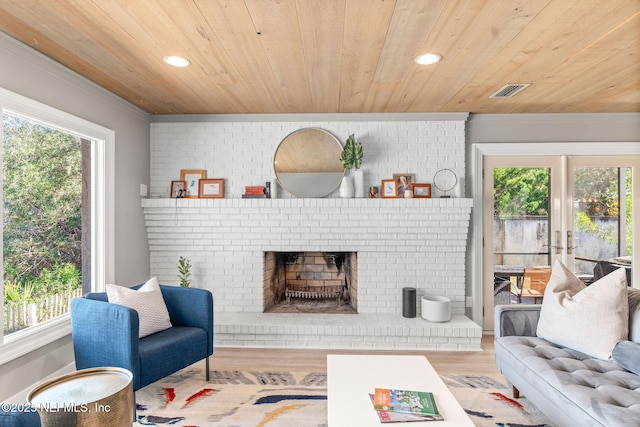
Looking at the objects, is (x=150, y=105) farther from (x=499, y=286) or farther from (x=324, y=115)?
(x=499, y=286)

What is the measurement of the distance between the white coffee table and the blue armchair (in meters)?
1.01

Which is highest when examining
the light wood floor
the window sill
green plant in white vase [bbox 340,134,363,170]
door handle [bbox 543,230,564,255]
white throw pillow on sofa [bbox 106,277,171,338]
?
green plant in white vase [bbox 340,134,363,170]

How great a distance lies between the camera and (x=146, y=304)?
96.4 inches

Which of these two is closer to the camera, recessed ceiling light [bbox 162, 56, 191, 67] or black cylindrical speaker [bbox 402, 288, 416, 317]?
recessed ceiling light [bbox 162, 56, 191, 67]

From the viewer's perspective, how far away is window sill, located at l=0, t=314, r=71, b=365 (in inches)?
83.4

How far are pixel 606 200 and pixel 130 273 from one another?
488 centimetres

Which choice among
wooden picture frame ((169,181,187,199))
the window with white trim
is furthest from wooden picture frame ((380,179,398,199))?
the window with white trim

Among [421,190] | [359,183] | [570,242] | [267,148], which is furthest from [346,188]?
[570,242]

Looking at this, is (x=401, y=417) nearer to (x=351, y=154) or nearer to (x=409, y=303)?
(x=409, y=303)

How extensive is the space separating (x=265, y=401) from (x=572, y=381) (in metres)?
1.77

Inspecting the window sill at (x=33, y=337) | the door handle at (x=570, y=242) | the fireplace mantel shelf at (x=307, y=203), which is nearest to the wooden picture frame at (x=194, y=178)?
the fireplace mantel shelf at (x=307, y=203)

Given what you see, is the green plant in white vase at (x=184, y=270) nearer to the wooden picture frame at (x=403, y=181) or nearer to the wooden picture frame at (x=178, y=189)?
the wooden picture frame at (x=178, y=189)

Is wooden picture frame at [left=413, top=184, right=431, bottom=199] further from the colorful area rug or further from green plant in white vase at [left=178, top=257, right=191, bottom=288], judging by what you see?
green plant in white vase at [left=178, top=257, right=191, bottom=288]

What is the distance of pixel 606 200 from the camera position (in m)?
3.72
